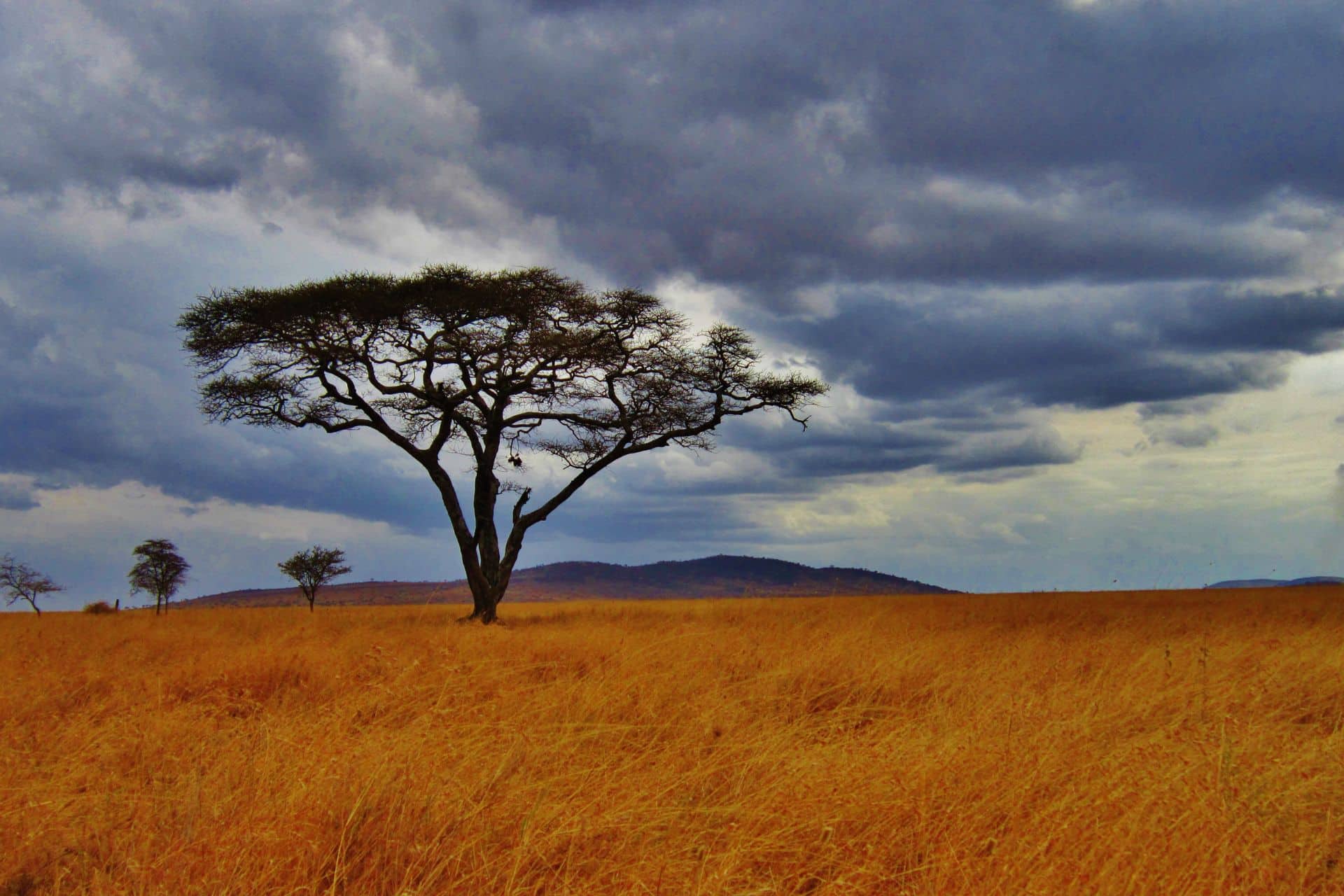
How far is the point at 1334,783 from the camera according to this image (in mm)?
4844

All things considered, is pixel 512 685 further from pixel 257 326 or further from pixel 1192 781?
pixel 257 326

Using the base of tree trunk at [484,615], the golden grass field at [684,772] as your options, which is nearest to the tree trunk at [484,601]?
the base of tree trunk at [484,615]

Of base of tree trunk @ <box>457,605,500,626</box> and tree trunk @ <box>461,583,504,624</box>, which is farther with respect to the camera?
tree trunk @ <box>461,583,504,624</box>

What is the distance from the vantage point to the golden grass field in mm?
3684

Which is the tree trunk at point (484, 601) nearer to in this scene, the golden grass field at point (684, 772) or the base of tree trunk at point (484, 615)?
the base of tree trunk at point (484, 615)

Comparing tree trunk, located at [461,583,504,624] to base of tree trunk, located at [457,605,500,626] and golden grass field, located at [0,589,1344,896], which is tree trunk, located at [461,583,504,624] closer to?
base of tree trunk, located at [457,605,500,626]

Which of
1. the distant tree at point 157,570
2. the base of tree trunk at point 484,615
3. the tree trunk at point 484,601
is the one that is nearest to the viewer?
the base of tree trunk at point 484,615

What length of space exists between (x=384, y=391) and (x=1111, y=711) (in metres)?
19.5

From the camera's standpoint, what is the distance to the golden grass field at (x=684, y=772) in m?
3.68

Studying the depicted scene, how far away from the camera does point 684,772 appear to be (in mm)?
5082

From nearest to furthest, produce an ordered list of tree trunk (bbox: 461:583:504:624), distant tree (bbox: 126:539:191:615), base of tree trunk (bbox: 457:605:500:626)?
1. base of tree trunk (bbox: 457:605:500:626)
2. tree trunk (bbox: 461:583:504:624)
3. distant tree (bbox: 126:539:191:615)

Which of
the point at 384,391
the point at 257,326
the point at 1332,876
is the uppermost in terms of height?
the point at 257,326

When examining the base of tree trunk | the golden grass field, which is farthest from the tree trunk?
the golden grass field

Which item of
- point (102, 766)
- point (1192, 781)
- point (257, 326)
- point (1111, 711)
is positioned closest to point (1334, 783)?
point (1192, 781)
